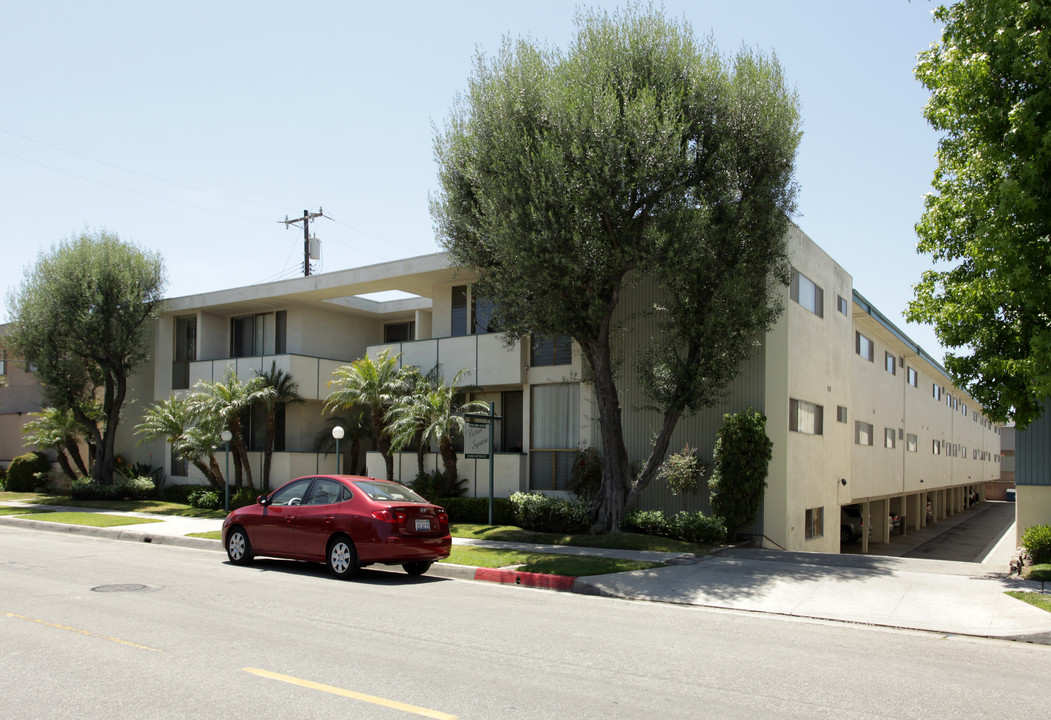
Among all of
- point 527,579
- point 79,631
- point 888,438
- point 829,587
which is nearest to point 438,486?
point 527,579

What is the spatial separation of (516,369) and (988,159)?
12142mm

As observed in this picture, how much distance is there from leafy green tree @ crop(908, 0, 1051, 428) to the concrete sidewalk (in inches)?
113

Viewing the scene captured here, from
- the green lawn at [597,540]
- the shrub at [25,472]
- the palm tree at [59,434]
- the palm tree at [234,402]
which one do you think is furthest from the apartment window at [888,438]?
the shrub at [25,472]

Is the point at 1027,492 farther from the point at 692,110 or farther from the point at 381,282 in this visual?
the point at 381,282

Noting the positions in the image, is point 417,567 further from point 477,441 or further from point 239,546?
point 477,441

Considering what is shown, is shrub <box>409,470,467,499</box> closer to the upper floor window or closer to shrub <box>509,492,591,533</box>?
shrub <box>509,492,591,533</box>

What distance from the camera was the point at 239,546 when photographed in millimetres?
13570

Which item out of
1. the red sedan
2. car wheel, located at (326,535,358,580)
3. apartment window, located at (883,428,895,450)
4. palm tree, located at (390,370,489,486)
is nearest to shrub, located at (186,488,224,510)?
palm tree, located at (390,370,489,486)

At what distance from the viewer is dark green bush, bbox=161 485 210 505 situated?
26766mm

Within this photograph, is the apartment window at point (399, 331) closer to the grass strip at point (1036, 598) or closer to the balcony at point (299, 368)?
the balcony at point (299, 368)

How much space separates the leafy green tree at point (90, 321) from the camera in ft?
91.7

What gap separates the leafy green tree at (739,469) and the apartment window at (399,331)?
624 inches

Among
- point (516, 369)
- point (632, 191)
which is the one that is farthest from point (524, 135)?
point (516, 369)

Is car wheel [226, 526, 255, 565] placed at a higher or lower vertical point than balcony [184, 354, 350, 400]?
lower
